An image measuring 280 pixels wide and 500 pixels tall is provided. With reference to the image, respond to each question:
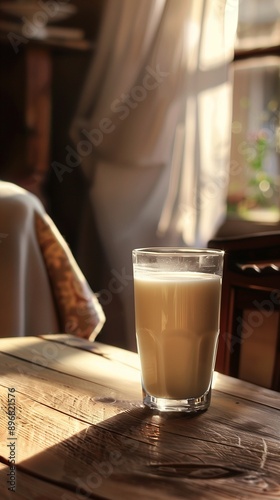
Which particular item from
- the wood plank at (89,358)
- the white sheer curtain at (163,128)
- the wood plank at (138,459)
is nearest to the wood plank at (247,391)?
the wood plank at (89,358)

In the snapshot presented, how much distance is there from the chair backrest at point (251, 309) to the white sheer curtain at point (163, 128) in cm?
134

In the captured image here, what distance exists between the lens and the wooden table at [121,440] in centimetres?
51

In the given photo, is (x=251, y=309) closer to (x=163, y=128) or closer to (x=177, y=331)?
(x=177, y=331)

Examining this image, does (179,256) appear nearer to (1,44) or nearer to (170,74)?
(170,74)

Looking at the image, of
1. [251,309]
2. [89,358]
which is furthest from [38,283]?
[89,358]

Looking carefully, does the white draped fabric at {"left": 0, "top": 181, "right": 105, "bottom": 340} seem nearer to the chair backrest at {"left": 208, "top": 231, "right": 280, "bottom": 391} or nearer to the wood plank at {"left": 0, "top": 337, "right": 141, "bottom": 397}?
the chair backrest at {"left": 208, "top": 231, "right": 280, "bottom": 391}

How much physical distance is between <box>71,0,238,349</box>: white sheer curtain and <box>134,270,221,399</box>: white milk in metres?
1.95

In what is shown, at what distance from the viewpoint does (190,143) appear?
2.65m

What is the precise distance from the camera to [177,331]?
70 centimetres

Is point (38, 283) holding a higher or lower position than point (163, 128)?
lower

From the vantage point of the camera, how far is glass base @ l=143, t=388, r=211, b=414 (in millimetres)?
698

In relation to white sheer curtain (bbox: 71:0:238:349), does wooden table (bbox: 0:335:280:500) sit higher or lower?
lower

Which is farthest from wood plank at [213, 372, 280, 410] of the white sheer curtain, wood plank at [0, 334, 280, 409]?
the white sheer curtain

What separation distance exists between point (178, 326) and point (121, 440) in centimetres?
14
